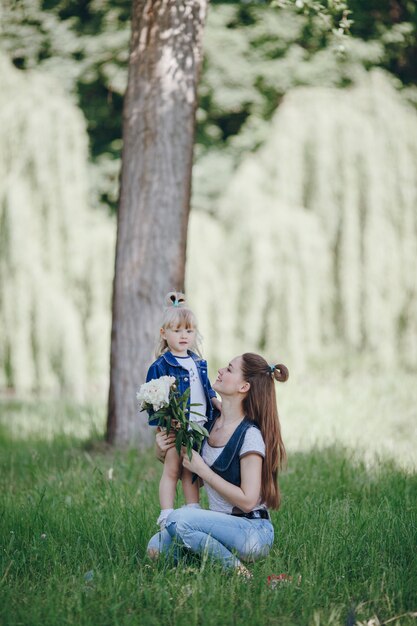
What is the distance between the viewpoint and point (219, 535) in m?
3.36

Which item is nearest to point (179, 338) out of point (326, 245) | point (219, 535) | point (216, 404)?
point (216, 404)

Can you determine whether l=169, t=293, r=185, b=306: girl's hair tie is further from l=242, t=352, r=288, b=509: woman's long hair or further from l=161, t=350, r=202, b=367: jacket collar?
l=242, t=352, r=288, b=509: woman's long hair

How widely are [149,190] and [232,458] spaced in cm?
288

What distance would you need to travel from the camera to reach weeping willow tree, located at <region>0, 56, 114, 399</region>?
8.40 meters

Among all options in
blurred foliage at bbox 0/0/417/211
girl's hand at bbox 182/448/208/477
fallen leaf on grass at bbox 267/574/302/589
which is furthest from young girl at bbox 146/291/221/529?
blurred foliage at bbox 0/0/417/211

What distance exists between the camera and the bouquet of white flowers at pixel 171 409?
333cm

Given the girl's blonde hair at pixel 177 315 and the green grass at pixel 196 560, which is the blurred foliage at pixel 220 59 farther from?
the girl's blonde hair at pixel 177 315

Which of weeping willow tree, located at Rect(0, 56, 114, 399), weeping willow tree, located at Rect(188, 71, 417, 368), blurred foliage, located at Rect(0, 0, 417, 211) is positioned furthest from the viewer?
blurred foliage, located at Rect(0, 0, 417, 211)

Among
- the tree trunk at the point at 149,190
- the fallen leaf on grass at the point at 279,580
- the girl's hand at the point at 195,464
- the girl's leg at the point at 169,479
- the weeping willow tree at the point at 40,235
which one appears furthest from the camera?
the weeping willow tree at the point at 40,235

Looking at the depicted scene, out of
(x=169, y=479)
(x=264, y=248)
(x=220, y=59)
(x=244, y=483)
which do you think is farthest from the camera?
(x=220, y=59)

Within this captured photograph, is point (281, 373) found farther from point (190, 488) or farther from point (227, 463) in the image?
point (190, 488)

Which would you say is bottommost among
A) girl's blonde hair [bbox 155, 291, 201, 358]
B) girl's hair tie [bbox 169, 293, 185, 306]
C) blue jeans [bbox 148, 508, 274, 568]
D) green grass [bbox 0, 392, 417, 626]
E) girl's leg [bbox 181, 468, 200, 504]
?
green grass [bbox 0, 392, 417, 626]

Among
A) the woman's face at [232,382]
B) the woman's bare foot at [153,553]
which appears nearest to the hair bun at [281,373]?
the woman's face at [232,382]

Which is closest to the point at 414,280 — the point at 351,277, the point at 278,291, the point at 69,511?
the point at 351,277
